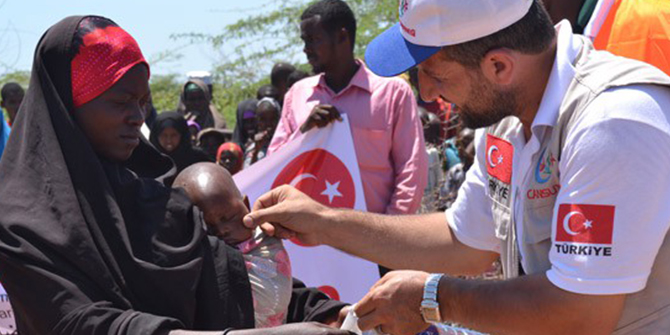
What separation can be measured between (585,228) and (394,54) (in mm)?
980

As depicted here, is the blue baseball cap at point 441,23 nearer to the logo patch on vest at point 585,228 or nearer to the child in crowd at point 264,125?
the logo patch on vest at point 585,228

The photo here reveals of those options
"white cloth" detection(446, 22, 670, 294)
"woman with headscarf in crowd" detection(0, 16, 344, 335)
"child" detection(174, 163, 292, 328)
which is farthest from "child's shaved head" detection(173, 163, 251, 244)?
"white cloth" detection(446, 22, 670, 294)

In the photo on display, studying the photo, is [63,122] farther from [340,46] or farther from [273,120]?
[273,120]

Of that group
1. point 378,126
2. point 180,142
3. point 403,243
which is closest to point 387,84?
point 378,126

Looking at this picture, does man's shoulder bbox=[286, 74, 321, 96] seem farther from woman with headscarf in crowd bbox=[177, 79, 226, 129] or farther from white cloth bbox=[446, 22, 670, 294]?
woman with headscarf in crowd bbox=[177, 79, 226, 129]

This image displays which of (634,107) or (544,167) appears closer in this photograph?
(634,107)

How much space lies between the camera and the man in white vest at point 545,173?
9.45 feet

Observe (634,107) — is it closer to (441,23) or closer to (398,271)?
(441,23)

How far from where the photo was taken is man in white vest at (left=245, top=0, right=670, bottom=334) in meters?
2.88

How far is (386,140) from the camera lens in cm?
637

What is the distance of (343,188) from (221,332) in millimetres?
3484

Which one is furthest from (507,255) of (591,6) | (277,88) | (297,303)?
(277,88)

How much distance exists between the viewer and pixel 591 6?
4918 mm

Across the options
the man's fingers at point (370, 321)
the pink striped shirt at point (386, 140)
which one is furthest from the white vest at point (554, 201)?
the pink striped shirt at point (386, 140)
